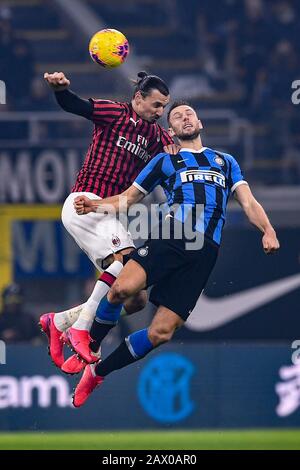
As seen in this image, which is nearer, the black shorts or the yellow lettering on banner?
the black shorts

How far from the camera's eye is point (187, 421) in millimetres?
17281

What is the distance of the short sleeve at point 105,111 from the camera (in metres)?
12.0

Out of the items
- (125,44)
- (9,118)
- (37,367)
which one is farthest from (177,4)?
(125,44)

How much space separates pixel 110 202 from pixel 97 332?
44.1 inches

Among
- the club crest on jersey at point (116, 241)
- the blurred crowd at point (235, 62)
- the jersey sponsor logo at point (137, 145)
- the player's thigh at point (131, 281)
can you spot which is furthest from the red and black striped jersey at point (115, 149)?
the blurred crowd at point (235, 62)

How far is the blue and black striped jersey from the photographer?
11.9 metres

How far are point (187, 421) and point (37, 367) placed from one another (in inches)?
74.4

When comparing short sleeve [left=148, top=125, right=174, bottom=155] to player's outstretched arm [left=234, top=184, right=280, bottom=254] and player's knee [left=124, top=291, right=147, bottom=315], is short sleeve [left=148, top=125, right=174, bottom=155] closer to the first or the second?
player's outstretched arm [left=234, top=184, right=280, bottom=254]

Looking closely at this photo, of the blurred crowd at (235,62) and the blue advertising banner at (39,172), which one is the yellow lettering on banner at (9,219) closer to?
the blue advertising banner at (39,172)

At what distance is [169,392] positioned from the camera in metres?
17.3

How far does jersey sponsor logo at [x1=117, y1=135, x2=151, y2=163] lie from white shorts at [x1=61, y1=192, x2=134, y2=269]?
482 millimetres

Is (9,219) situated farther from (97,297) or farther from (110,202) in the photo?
(110,202)

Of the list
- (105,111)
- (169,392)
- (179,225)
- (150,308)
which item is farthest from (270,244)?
(150,308)

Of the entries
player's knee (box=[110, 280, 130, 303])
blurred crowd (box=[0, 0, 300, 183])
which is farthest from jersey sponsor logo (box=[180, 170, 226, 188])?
blurred crowd (box=[0, 0, 300, 183])
